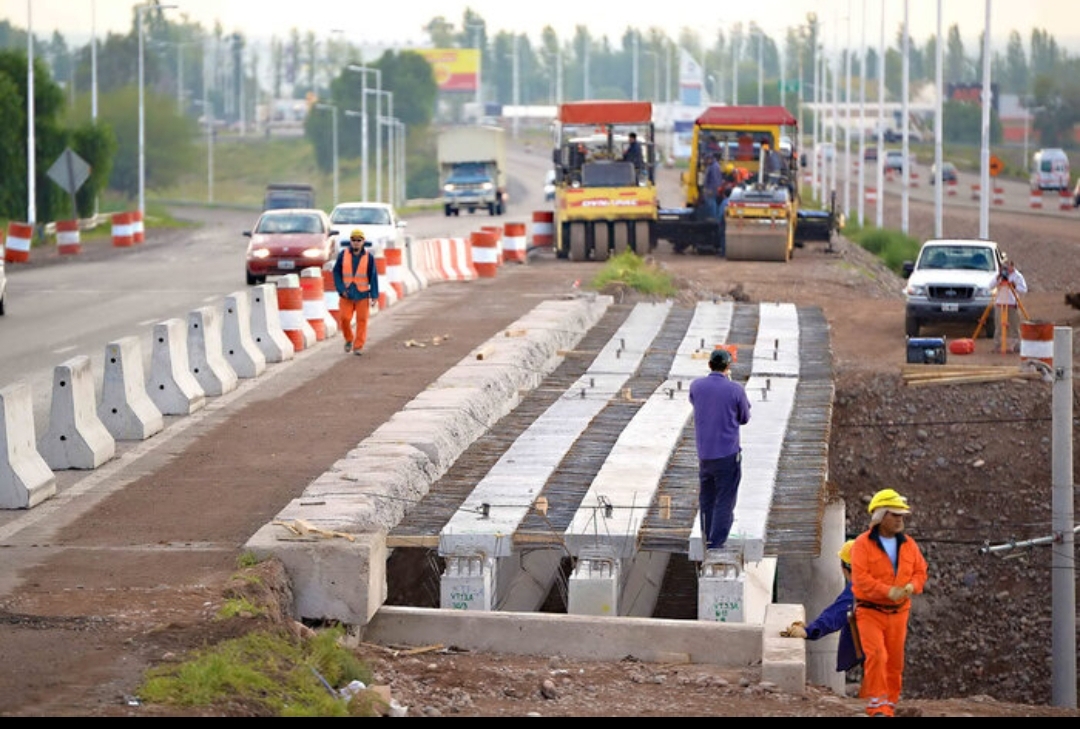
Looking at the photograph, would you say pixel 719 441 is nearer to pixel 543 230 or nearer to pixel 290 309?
pixel 290 309

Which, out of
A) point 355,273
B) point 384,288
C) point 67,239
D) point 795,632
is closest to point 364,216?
point 67,239

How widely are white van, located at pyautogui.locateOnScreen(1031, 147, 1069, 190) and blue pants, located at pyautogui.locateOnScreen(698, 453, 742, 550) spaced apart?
308 feet

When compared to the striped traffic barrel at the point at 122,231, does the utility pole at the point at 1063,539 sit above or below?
below

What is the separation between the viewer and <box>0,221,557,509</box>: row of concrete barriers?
588 inches

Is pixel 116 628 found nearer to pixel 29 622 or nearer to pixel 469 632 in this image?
pixel 29 622

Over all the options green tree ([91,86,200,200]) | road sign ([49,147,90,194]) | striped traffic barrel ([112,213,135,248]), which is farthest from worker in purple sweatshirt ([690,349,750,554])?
green tree ([91,86,200,200])

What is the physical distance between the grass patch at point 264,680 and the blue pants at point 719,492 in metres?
3.57

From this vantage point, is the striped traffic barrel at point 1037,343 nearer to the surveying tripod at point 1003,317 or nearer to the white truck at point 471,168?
the surveying tripod at point 1003,317

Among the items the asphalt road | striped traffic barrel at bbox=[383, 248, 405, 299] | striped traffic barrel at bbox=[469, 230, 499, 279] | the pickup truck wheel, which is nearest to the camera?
the asphalt road

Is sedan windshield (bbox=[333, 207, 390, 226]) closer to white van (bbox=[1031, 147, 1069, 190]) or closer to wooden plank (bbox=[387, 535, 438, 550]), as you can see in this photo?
wooden plank (bbox=[387, 535, 438, 550])

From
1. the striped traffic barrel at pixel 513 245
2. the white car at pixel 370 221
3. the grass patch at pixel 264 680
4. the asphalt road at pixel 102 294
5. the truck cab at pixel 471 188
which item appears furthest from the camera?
the truck cab at pixel 471 188

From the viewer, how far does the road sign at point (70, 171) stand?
185 feet

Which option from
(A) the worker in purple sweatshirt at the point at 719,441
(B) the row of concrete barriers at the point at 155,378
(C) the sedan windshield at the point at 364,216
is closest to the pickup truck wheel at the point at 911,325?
(B) the row of concrete barriers at the point at 155,378

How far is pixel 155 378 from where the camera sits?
1955 cm
